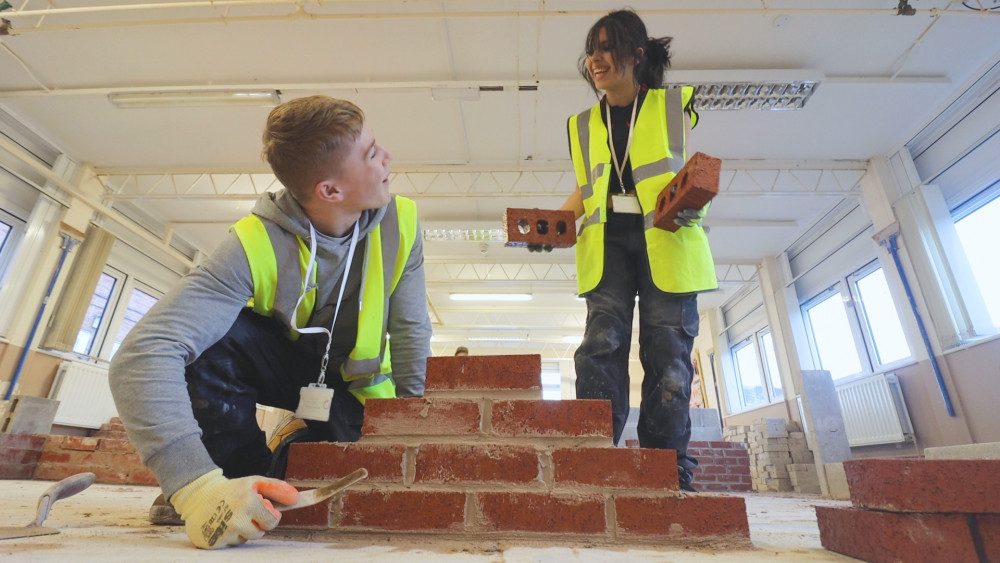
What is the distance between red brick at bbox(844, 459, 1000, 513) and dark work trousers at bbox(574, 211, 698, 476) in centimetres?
50

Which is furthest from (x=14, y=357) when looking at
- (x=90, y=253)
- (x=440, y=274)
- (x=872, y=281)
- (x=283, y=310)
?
(x=872, y=281)

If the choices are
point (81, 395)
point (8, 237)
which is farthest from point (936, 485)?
point (81, 395)

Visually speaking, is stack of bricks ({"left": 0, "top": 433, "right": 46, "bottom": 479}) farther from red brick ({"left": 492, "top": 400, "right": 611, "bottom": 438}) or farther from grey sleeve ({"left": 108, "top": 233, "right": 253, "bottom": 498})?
red brick ({"left": 492, "top": 400, "right": 611, "bottom": 438})

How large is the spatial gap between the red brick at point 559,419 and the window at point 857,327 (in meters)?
6.71

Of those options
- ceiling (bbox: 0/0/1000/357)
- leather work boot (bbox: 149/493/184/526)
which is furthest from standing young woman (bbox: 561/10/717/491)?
ceiling (bbox: 0/0/1000/357)

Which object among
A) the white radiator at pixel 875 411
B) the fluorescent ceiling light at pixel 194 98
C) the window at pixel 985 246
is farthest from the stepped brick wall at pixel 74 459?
the window at pixel 985 246

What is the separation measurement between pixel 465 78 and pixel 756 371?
8.34 m

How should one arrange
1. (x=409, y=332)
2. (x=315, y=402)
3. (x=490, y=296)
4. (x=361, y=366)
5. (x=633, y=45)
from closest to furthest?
(x=315, y=402) < (x=361, y=366) < (x=409, y=332) < (x=633, y=45) < (x=490, y=296)

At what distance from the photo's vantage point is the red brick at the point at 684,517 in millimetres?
1042

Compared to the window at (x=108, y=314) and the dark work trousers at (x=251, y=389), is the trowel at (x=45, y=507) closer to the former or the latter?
the dark work trousers at (x=251, y=389)

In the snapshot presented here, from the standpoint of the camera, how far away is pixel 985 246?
17.1ft

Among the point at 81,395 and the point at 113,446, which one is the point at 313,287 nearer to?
the point at 113,446

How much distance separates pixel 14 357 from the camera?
20.1ft

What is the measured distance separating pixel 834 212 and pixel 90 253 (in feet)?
34.1
